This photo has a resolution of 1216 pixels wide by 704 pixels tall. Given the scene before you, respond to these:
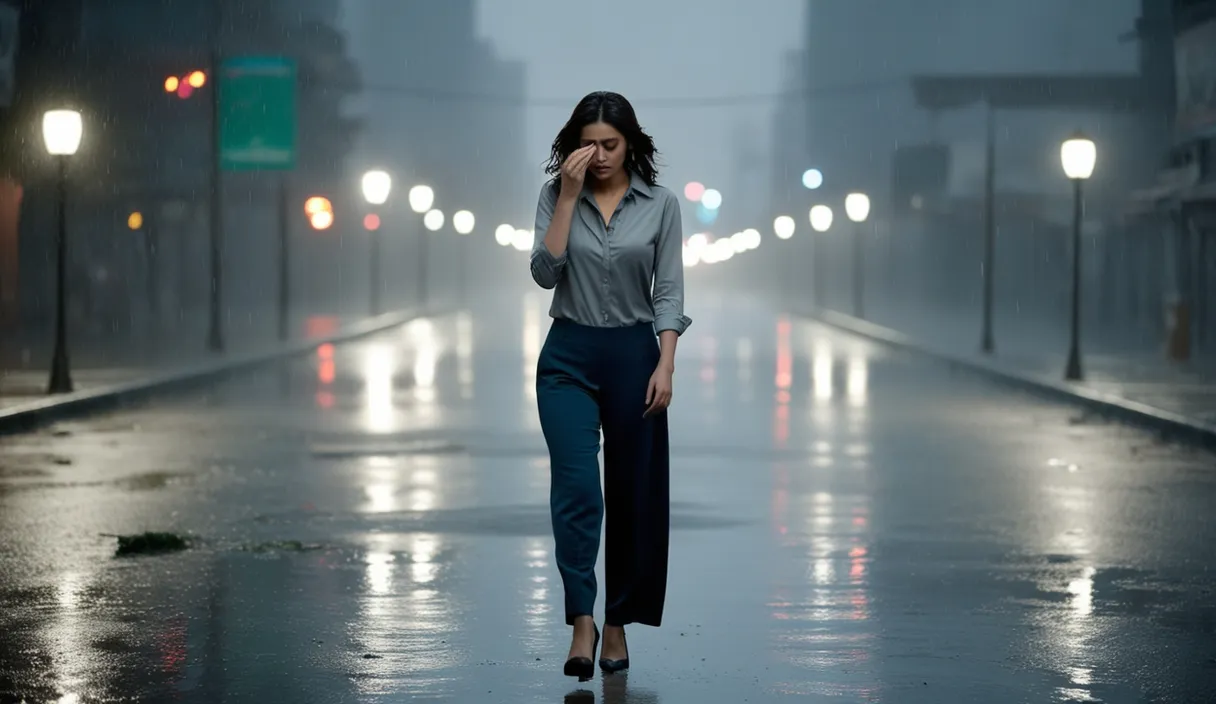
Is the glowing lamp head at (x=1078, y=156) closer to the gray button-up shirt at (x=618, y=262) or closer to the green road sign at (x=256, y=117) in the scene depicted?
the green road sign at (x=256, y=117)

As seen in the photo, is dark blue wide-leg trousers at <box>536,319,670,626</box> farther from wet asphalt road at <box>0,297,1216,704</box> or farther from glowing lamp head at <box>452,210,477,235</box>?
glowing lamp head at <box>452,210,477,235</box>

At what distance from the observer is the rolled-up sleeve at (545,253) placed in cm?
707

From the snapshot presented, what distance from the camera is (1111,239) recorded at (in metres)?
54.9

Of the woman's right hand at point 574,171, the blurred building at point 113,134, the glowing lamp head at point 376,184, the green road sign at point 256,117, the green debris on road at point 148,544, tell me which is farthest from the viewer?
the glowing lamp head at point 376,184

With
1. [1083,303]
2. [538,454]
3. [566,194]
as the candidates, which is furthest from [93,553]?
[1083,303]

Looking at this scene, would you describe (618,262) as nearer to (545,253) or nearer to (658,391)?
(545,253)

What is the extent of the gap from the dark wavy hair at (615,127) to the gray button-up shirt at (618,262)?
0.06m

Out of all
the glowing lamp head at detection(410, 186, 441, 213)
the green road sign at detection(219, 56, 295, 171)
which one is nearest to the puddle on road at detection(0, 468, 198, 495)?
the green road sign at detection(219, 56, 295, 171)

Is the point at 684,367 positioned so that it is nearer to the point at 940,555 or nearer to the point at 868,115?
the point at 940,555

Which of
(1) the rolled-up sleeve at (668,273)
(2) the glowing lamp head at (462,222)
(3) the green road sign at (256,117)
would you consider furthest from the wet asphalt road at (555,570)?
(2) the glowing lamp head at (462,222)

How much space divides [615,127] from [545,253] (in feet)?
1.57

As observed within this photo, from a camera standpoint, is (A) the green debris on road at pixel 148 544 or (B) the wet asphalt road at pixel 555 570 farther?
(A) the green debris on road at pixel 148 544

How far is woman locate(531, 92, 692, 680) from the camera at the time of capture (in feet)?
23.2

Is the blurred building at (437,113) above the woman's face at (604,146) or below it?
Result: above
